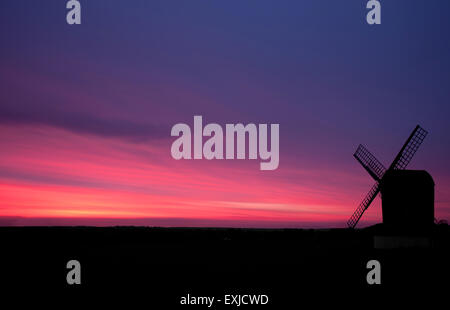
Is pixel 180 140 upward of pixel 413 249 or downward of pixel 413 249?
upward

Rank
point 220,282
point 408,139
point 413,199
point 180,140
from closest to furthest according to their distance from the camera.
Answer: point 220,282 → point 180,140 → point 413,199 → point 408,139

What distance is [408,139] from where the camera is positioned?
119ft

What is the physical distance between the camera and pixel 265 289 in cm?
2041

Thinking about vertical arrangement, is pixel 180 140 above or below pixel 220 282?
above

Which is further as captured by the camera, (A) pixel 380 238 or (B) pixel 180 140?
(A) pixel 380 238

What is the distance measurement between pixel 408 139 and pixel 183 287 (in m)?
23.3

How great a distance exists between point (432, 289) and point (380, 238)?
13769 mm

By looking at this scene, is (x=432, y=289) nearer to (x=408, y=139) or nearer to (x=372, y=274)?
(x=372, y=274)

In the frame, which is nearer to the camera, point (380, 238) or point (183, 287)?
point (183, 287)
